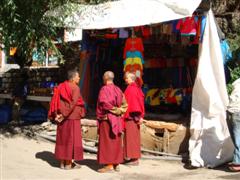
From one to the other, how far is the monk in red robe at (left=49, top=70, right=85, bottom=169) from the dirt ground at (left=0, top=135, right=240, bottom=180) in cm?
33

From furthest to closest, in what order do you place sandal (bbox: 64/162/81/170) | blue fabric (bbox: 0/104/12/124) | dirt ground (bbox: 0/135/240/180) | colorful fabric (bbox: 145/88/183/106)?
blue fabric (bbox: 0/104/12/124) → colorful fabric (bbox: 145/88/183/106) → sandal (bbox: 64/162/81/170) → dirt ground (bbox: 0/135/240/180)

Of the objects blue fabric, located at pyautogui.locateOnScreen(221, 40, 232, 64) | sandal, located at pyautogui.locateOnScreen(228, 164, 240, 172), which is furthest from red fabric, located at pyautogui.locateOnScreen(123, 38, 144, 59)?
Answer: sandal, located at pyautogui.locateOnScreen(228, 164, 240, 172)

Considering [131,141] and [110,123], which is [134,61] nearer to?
[131,141]

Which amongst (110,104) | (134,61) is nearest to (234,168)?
(110,104)

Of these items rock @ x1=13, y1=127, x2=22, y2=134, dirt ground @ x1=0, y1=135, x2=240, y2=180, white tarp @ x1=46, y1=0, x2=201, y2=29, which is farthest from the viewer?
rock @ x1=13, y1=127, x2=22, y2=134

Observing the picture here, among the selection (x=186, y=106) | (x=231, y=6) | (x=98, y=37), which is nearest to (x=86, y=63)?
(x=98, y=37)

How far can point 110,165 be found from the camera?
26.2 feet

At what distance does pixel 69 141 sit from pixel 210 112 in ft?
8.15

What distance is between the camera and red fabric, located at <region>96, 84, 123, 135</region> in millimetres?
7707

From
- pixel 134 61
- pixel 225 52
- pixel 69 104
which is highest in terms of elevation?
pixel 225 52

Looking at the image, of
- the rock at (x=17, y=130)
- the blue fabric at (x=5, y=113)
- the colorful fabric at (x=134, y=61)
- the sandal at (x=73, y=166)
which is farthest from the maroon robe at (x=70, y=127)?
the blue fabric at (x=5, y=113)

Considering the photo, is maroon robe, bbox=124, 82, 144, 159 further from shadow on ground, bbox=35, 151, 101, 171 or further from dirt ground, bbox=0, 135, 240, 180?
shadow on ground, bbox=35, 151, 101, 171

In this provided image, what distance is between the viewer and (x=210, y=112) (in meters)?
8.45

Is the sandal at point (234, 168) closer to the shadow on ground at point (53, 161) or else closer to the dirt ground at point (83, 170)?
the dirt ground at point (83, 170)
